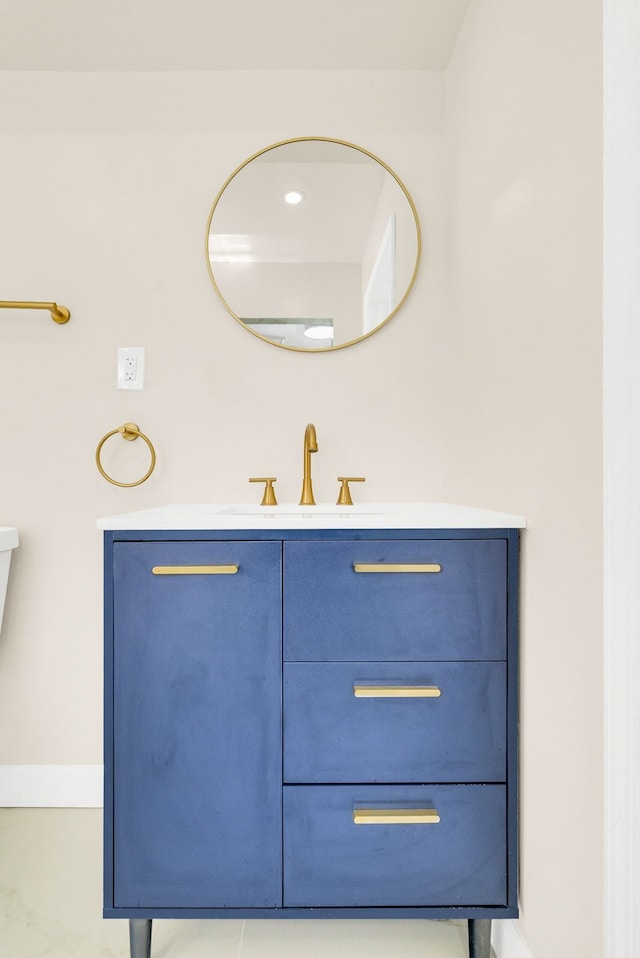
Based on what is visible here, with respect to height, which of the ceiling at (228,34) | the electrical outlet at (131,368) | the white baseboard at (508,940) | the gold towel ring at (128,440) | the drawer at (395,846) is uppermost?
the ceiling at (228,34)

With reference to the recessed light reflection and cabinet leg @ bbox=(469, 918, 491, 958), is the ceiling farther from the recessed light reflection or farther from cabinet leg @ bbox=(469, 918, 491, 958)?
cabinet leg @ bbox=(469, 918, 491, 958)

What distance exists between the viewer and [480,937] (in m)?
1.17

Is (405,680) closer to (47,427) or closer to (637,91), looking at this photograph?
(637,91)

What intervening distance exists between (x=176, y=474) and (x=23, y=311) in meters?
0.66

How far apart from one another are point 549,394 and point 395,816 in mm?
825

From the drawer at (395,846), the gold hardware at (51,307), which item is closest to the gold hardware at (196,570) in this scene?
the drawer at (395,846)

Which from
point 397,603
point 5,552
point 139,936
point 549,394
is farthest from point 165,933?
point 549,394

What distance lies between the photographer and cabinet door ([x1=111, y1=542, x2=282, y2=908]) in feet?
3.74

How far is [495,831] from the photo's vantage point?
1.14 m

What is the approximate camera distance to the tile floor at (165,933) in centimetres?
124

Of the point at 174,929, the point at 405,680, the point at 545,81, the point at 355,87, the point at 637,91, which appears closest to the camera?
the point at 637,91

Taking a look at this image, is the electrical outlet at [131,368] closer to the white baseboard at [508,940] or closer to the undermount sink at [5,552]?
the undermount sink at [5,552]

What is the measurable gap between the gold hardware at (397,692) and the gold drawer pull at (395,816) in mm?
212

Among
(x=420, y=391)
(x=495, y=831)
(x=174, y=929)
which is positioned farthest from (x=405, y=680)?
(x=420, y=391)
